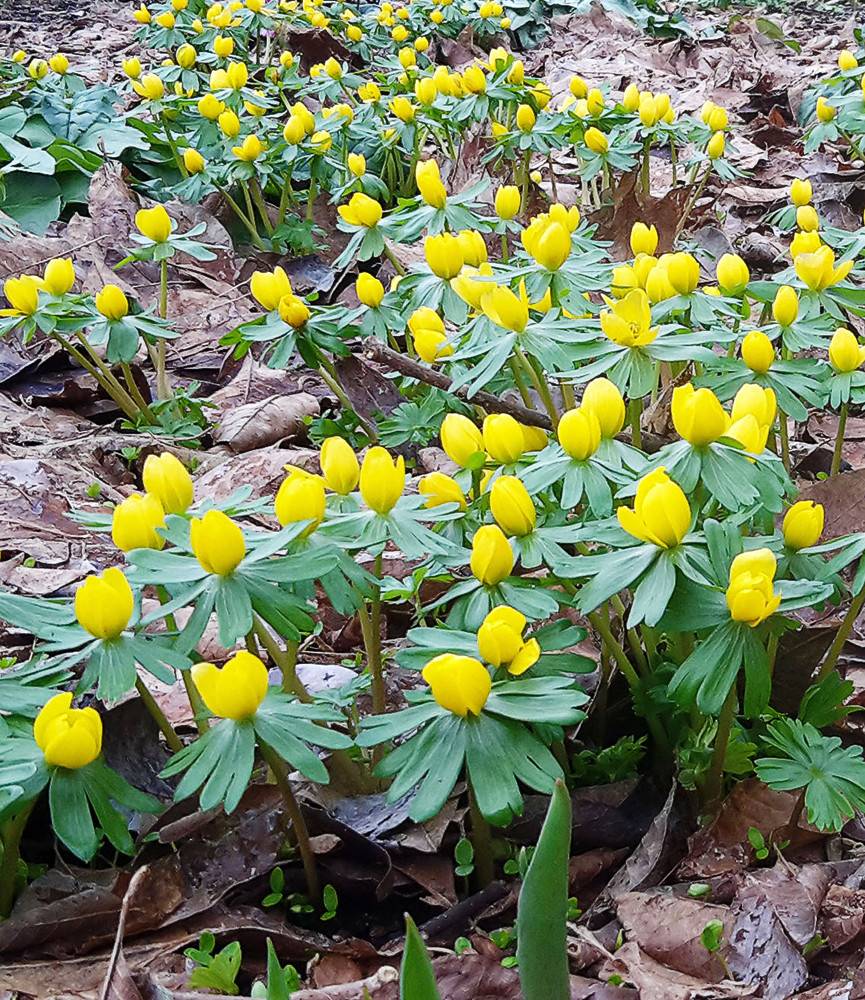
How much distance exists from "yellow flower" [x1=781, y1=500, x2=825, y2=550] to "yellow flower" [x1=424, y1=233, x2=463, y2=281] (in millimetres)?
823

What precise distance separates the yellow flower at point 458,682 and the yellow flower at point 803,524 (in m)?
0.41

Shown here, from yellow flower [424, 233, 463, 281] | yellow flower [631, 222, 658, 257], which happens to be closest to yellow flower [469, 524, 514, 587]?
yellow flower [424, 233, 463, 281]

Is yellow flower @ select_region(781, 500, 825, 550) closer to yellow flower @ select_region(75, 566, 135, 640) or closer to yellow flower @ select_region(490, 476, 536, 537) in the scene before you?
yellow flower @ select_region(490, 476, 536, 537)

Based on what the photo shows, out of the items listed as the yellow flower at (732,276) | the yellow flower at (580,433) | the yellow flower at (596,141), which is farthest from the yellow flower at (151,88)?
the yellow flower at (580,433)

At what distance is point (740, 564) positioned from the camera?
0.94 m

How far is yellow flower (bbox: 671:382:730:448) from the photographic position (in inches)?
42.1

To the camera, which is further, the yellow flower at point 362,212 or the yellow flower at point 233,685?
the yellow flower at point 362,212

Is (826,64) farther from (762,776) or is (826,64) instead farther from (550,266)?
(762,776)

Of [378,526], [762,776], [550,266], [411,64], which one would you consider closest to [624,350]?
[550,266]

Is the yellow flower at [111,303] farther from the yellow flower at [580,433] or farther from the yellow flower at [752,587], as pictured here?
the yellow flower at [752,587]

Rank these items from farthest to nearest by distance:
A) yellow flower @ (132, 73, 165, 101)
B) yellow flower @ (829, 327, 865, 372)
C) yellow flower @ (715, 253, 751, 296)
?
yellow flower @ (132, 73, 165, 101), yellow flower @ (715, 253, 751, 296), yellow flower @ (829, 327, 865, 372)

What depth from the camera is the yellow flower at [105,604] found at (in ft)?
3.23

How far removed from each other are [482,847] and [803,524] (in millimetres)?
531

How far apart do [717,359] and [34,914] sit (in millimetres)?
1131
